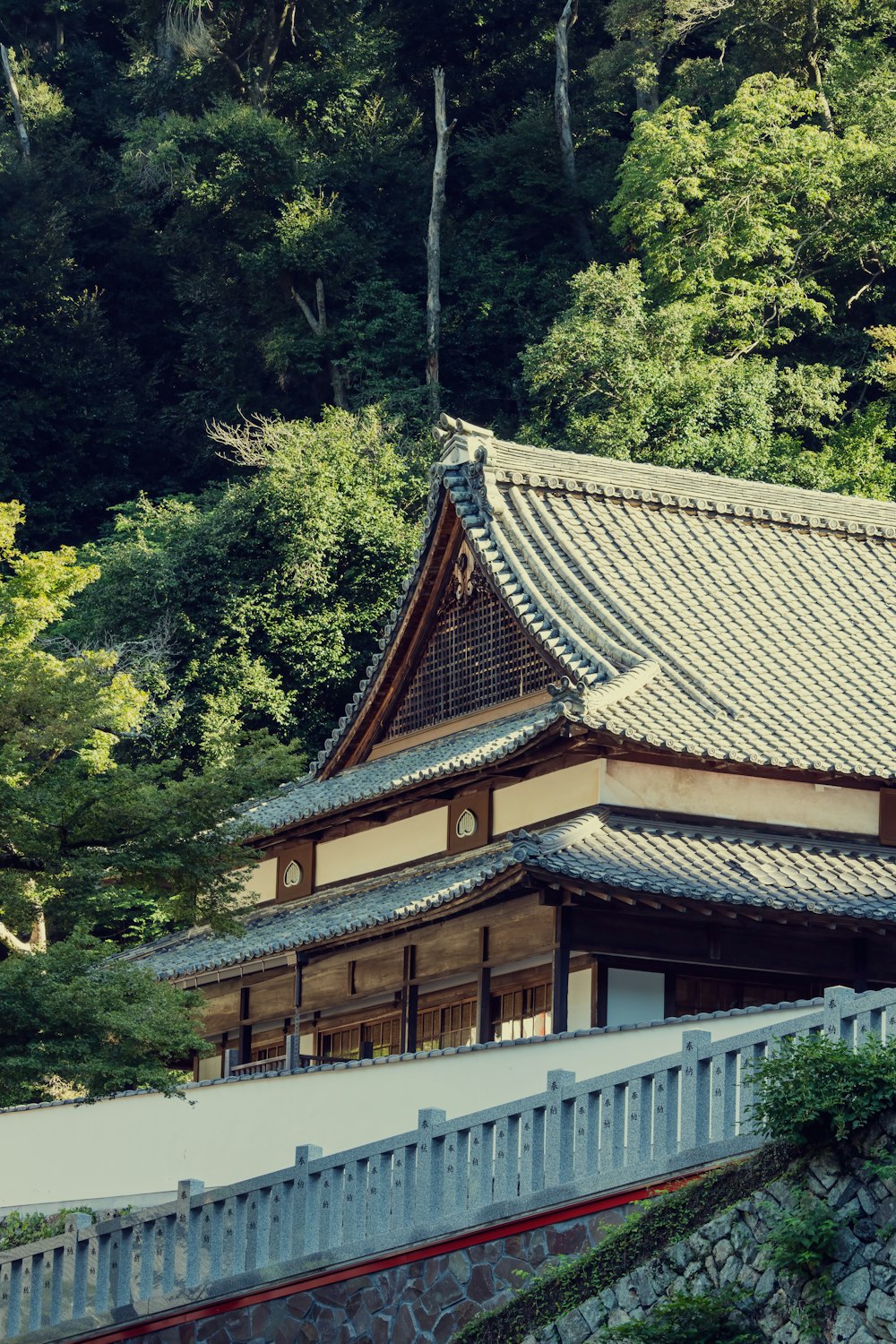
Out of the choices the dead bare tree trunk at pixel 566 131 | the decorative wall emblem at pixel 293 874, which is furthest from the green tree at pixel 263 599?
the dead bare tree trunk at pixel 566 131

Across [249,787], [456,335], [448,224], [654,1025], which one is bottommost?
[654,1025]

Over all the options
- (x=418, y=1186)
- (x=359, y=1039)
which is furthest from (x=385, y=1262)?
(x=359, y=1039)

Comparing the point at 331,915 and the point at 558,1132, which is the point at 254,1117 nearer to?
the point at 331,915

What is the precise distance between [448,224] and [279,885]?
31635 millimetres

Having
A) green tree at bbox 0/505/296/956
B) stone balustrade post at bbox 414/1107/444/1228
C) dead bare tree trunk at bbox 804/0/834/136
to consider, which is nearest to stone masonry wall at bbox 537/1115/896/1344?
stone balustrade post at bbox 414/1107/444/1228

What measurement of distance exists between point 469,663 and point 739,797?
5.42m

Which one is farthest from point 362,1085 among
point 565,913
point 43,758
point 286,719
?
point 286,719

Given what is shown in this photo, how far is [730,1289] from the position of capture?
12898 mm

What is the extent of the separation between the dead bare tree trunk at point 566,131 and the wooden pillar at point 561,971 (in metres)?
36.1

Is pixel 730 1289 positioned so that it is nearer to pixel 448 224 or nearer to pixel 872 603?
pixel 872 603

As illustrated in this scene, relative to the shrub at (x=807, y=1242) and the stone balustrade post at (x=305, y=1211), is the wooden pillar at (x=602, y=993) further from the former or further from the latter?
the shrub at (x=807, y=1242)

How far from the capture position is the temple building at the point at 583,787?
75.3 feet

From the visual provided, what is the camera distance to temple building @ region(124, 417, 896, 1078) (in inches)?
903

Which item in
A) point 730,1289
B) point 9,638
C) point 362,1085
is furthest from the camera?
point 9,638
